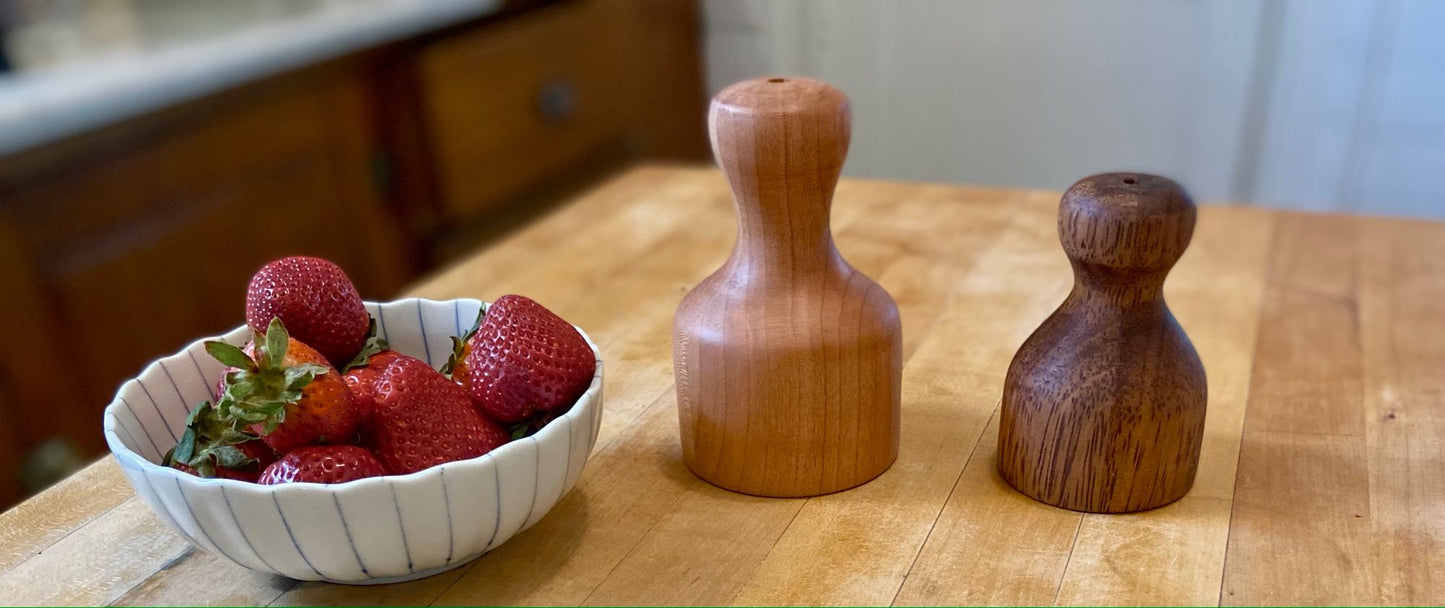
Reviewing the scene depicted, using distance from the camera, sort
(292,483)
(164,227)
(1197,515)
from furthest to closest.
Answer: (164,227), (1197,515), (292,483)

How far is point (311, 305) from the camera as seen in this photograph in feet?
1.86

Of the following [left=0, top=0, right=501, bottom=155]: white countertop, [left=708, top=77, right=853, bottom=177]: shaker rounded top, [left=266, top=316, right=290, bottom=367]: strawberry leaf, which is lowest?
[left=0, top=0, right=501, bottom=155]: white countertop

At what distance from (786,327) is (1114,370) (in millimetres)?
153

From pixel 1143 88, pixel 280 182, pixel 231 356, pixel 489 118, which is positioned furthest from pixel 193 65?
pixel 1143 88

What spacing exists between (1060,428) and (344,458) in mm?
322

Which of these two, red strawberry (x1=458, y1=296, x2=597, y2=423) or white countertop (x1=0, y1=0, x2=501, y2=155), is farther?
white countertop (x1=0, y1=0, x2=501, y2=155)

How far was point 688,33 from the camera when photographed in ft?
7.55

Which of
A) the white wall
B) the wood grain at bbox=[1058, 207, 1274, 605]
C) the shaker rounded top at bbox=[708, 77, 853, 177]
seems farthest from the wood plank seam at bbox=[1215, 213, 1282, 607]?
the white wall

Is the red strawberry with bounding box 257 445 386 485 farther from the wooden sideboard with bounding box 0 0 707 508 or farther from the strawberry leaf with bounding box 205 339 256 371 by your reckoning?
the wooden sideboard with bounding box 0 0 707 508

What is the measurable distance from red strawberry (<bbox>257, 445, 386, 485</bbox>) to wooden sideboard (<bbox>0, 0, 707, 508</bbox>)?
0.93 meters

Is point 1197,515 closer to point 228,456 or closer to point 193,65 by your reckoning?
point 228,456

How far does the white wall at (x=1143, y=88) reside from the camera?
1962 millimetres

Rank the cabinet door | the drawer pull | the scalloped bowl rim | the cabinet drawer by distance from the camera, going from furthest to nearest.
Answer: the drawer pull
the cabinet drawer
the cabinet door
the scalloped bowl rim

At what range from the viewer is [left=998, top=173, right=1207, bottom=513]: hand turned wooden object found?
520 millimetres
